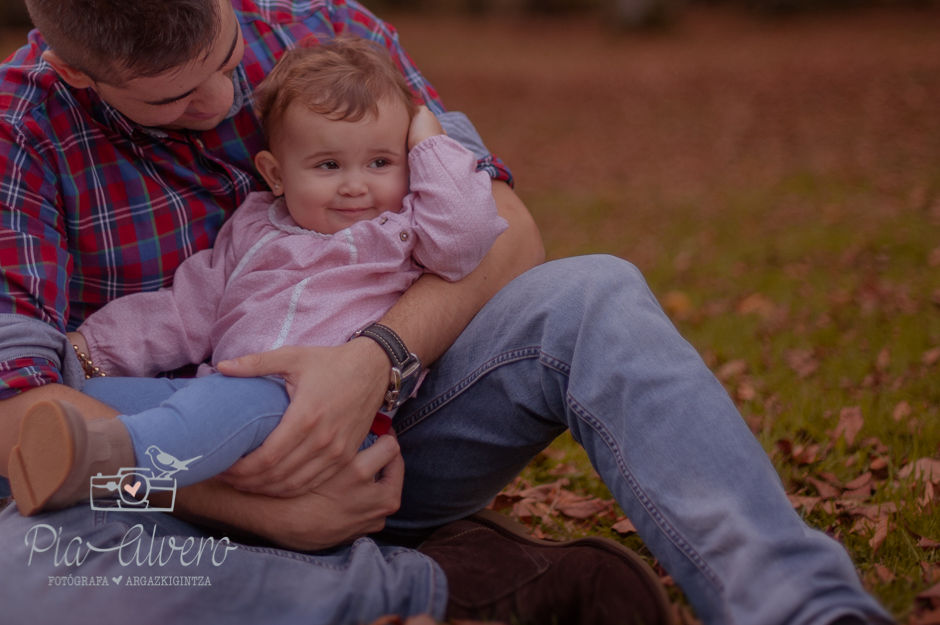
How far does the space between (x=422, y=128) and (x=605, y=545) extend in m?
1.28

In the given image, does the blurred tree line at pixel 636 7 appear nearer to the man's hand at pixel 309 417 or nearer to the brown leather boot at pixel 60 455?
the man's hand at pixel 309 417

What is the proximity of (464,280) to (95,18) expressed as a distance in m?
1.12

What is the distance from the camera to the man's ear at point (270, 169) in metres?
2.33

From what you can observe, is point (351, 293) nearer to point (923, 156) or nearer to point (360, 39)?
point (360, 39)

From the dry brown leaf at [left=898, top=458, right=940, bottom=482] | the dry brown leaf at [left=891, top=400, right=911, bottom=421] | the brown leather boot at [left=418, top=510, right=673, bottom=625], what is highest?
the brown leather boot at [left=418, top=510, right=673, bottom=625]

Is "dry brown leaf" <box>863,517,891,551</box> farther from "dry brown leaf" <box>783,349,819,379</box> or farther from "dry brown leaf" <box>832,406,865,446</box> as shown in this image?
"dry brown leaf" <box>783,349,819,379</box>

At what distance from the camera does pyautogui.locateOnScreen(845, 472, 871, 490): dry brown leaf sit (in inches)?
100

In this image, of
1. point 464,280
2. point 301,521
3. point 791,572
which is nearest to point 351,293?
point 464,280

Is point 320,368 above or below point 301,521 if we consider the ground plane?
above

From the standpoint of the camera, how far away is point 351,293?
2.10 meters

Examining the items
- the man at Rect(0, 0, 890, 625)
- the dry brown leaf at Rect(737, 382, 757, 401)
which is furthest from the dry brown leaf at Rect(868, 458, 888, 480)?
the man at Rect(0, 0, 890, 625)

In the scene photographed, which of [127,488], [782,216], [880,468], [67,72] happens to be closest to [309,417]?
[127,488]

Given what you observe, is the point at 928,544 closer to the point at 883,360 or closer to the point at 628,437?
the point at 628,437

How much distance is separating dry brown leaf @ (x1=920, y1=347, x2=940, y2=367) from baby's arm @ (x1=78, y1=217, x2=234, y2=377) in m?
3.00
